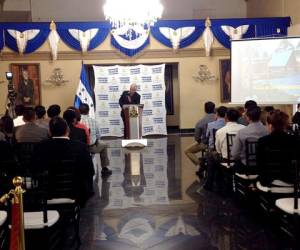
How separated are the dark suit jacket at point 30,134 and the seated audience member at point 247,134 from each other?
2.28m

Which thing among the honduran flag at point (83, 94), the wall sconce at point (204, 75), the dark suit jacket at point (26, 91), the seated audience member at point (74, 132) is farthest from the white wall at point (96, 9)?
the seated audience member at point (74, 132)

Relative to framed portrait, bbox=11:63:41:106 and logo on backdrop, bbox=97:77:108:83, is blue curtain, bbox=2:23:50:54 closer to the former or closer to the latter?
framed portrait, bbox=11:63:41:106

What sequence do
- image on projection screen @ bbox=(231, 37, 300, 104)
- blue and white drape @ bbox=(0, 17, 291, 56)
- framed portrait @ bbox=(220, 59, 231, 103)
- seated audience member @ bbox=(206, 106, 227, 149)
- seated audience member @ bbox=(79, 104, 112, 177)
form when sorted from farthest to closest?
framed portrait @ bbox=(220, 59, 231, 103) < blue and white drape @ bbox=(0, 17, 291, 56) < image on projection screen @ bbox=(231, 37, 300, 104) < seated audience member @ bbox=(79, 104, 112, 177) < seated audience member @ bbox=(206, 106, 227, 149)

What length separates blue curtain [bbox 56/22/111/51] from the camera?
1174cm

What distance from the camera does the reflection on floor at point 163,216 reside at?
389cm

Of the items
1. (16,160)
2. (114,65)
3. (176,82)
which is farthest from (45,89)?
(16,160)

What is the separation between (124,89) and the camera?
12.0 meters

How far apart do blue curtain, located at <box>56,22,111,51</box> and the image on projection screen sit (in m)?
4.00

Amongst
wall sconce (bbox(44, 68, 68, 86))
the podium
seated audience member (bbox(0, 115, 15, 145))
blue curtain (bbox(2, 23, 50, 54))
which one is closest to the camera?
seated audience member (bbox(0, 115, 15, 145))

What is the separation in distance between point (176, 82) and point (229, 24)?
2.73 meters

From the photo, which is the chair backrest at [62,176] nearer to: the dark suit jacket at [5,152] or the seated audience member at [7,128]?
the dark suit jacket at [5,152]

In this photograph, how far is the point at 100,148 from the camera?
7.00 metres

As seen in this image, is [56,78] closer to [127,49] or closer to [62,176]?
[127,49]

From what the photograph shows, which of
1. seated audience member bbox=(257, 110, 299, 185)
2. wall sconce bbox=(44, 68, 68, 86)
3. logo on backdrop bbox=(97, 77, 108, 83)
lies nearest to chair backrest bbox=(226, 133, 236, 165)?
seated audience member bbox=(257, 110, 299, 185)
